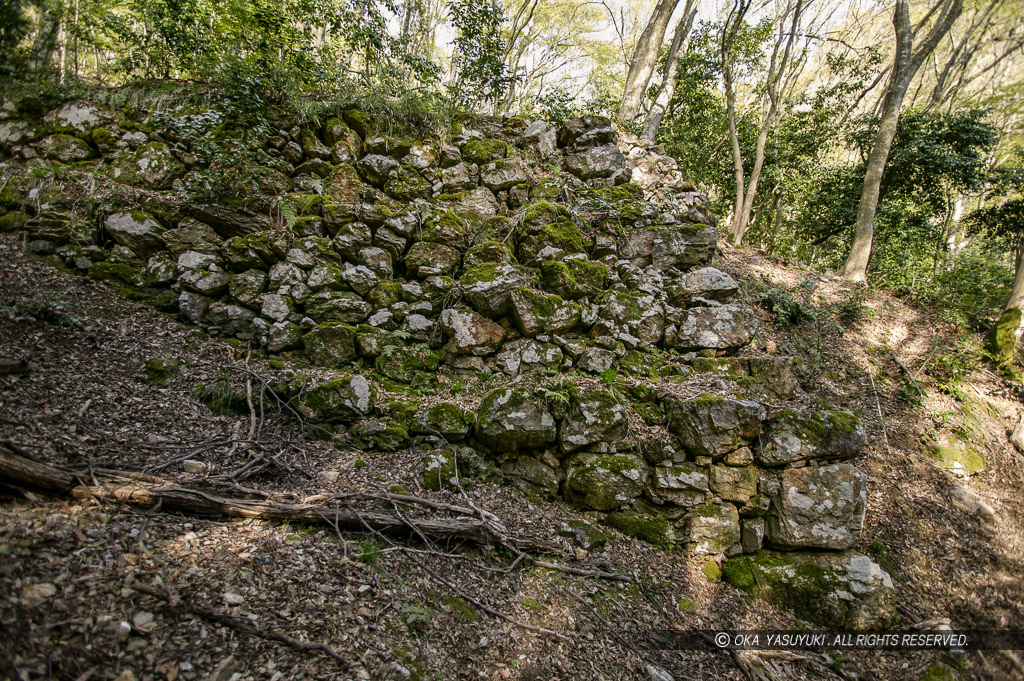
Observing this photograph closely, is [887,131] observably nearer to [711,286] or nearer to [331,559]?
[711,286]

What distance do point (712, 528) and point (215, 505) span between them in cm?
498

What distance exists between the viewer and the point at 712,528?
175 inches

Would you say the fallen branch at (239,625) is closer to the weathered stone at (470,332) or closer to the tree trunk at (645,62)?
the weathered stone at (470,332)

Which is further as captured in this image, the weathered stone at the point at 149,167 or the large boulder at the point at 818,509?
the weathered stone at the point at 149,167

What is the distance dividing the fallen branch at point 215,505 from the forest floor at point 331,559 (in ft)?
0.32

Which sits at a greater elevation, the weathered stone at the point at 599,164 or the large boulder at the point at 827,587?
the weathered stone at the point at 599,164

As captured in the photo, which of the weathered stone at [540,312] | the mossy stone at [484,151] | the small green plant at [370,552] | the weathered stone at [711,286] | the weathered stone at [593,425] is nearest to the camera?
the small green plant at [370,552]

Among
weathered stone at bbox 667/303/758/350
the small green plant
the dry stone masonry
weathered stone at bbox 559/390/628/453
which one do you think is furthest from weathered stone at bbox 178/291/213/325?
weathered stone at bbox 667/303/758/350

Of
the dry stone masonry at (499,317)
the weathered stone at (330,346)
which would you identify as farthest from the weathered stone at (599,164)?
the weathered stone at (330,346)

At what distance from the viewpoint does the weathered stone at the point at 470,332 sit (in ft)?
17.9

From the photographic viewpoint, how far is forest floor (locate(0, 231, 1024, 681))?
2295mm

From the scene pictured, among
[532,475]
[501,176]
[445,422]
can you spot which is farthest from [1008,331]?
[445,422]

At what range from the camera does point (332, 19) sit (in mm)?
7188

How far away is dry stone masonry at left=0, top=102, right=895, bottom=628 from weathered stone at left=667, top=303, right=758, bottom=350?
0.03 metres
